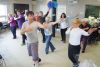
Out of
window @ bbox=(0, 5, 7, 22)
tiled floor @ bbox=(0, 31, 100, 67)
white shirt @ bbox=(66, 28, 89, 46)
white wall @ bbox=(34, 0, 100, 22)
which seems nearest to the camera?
white shirt @ bbox=(66, 28, 89, 46)

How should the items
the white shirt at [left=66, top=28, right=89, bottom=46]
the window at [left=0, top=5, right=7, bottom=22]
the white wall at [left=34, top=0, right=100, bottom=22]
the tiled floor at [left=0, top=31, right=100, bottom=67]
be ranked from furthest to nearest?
the window at [left=0, top=5, right=7, bottom=22] < the white wall at [left=34, top=0, right=100, bottom=22] < the tiled floor at [left=0, top=31, right=100, bottom=67] < the white shirt at [left=66, top=28, right=89, bottom=46]

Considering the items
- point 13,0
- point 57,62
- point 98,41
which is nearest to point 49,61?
point 57,62

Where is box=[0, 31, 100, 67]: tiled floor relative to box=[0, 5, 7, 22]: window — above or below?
below

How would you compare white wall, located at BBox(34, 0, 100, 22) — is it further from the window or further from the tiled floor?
the window

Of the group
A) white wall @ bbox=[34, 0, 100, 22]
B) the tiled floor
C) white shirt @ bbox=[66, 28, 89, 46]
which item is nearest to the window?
white wall @ bbox=[34, 0, 100, 22]

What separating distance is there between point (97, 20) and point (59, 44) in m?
2.30

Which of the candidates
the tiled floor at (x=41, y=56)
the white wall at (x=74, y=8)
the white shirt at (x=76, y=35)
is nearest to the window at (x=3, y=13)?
the white wall at (x=74, y=8)

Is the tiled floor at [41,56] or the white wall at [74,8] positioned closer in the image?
the tiled floor at [41,56]

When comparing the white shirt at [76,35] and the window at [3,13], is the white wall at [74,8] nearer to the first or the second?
the window at [3,13]

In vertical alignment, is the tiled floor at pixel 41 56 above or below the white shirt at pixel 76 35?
below

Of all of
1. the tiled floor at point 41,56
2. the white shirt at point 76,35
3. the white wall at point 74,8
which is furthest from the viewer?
the white wall at point 74,8

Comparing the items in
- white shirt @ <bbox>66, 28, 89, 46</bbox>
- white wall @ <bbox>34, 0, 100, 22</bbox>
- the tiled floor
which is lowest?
the tiled floor

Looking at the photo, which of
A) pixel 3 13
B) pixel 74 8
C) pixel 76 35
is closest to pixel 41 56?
pixel 76 35

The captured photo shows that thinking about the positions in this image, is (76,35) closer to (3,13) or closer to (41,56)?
(41,56)
